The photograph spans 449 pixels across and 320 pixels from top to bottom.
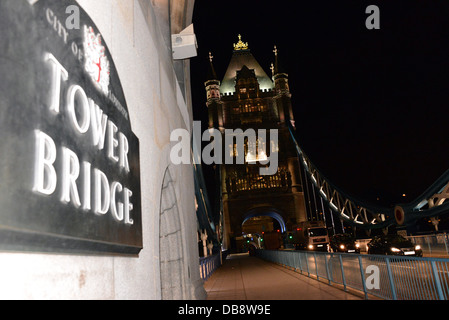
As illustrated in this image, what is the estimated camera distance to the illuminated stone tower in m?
59.7

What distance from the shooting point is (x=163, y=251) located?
632 centimetres

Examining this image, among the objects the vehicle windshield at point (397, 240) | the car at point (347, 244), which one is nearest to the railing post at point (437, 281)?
the vehicle windshield at point (397, 240)

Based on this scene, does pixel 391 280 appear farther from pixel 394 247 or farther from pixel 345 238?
pixel 345 238

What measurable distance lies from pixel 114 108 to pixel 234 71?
239ft

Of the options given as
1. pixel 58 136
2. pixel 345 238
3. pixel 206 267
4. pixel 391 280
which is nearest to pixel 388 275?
pixel 391 280

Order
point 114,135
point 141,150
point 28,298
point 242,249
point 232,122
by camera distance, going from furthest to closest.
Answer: point 232,122 → point 242,249 → point 141,150 → point 114,135 → point 28,298

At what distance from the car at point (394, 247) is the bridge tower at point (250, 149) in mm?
41181

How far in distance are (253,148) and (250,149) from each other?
0.65 m

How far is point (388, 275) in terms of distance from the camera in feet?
22.9

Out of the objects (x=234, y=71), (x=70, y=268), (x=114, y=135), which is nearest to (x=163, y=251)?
(x=114, y=135)

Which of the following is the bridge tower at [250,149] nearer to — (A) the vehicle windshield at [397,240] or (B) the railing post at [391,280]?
(A) the vehicle windshield at [397,240]

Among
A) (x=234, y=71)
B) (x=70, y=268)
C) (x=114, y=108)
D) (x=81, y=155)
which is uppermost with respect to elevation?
(x=234, y=71)

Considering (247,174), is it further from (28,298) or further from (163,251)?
(28,298)

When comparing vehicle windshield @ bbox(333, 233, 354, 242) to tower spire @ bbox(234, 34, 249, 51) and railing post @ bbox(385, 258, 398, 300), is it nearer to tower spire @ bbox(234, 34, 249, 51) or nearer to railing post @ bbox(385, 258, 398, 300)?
railing post @ bbox(385, 258, 398, 300)
